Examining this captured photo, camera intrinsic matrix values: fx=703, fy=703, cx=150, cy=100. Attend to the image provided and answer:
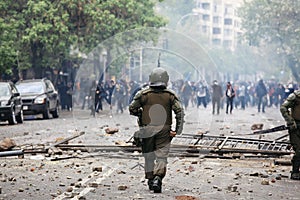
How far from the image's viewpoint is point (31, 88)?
2831cm

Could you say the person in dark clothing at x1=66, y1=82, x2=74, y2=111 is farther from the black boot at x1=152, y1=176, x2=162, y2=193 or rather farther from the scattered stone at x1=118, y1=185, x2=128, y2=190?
the black boot at x1=152, y1=176, x2=162, y2=193

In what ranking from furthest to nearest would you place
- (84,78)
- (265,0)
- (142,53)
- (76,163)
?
(265,0), (84,78), (142,53), (76,163)

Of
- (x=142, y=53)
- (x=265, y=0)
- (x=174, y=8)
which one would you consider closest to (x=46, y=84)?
(x=142, y=53)

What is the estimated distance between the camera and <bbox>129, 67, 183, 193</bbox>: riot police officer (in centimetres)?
927

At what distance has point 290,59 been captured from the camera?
181 ft

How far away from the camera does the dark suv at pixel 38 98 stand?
27.4 m

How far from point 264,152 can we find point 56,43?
24552mm

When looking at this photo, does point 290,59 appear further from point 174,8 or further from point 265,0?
point 174,8

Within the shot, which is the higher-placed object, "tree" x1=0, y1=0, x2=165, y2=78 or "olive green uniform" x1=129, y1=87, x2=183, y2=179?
"tree" x1=0, y1=0, x2=165, y2=78

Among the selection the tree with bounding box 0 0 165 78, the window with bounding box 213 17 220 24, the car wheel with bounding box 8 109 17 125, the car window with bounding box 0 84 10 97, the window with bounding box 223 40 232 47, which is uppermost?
the window with bounding box 213 17 220 24

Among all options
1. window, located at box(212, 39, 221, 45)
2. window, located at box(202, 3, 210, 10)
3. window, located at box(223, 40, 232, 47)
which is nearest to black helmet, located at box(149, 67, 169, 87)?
window, located at box(202, 3, 210, 10)

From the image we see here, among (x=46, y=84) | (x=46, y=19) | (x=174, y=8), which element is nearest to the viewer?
(x=46, y=84)

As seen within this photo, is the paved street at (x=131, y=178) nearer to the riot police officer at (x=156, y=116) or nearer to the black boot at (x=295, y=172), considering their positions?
the black boot at (x=295, y=172)

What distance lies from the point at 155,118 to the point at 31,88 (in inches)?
772
